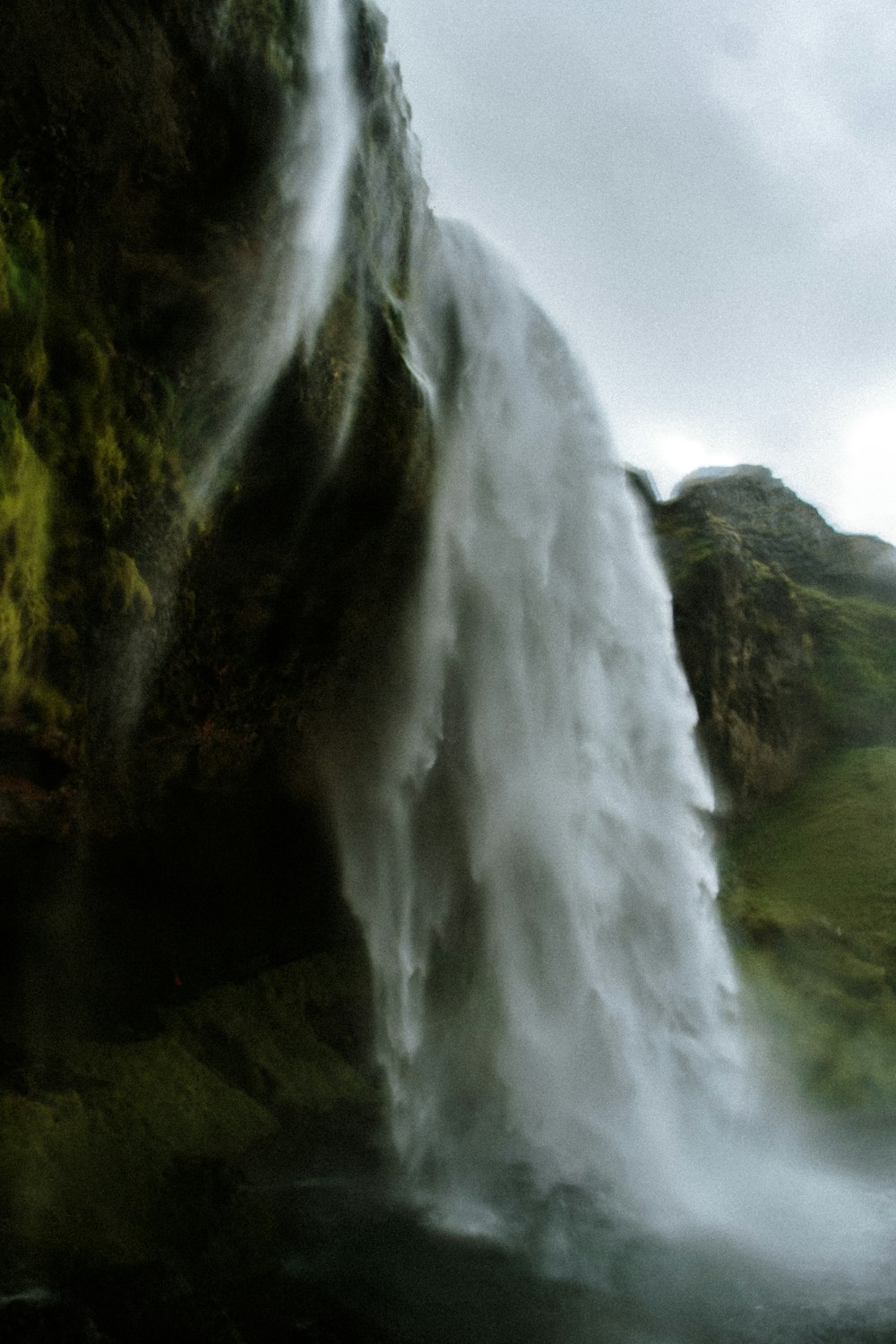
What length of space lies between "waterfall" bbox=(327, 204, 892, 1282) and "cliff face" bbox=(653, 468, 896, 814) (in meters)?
8.14

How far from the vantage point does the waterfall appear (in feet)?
44.6

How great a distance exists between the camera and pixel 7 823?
945 cm

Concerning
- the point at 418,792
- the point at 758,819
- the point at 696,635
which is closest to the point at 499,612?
the point at 418,792

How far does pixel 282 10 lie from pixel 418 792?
9.39m

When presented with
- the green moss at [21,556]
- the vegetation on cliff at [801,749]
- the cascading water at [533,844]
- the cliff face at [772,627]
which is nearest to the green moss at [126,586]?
the green moss at [21,556]

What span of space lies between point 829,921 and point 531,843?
8554 millimetres

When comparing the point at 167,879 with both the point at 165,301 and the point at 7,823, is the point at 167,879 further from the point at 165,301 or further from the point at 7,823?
the point at 165,301

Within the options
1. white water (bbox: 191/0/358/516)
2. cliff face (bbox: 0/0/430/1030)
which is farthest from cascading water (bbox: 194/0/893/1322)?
white water (bbox: 191/0/358/516)

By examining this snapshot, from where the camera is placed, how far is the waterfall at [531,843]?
13.6 meters

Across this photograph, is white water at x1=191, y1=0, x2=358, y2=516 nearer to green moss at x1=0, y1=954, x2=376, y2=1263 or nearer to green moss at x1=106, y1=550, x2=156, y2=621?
green moss at x1=106, y1=550, x2=156, y2=621

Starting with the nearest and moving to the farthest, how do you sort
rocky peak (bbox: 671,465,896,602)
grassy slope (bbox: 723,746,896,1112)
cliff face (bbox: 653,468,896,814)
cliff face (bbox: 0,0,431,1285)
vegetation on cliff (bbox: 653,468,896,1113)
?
cliff face (bbox: 0,0,431,1285) < grassy slope (bbox: 723,746,896,1112) < vegetation on cliff (bbox: 653,468,896,1113) < cliff face (bbox: 653,468,896,814) < rocky peak (bbox: 671,465,896,602)

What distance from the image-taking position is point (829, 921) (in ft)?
66.4

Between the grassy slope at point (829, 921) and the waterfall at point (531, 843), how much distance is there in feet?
6.30

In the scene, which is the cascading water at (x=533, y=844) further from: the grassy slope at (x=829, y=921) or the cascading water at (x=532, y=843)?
the grassy slope at (x=829, y=921)
